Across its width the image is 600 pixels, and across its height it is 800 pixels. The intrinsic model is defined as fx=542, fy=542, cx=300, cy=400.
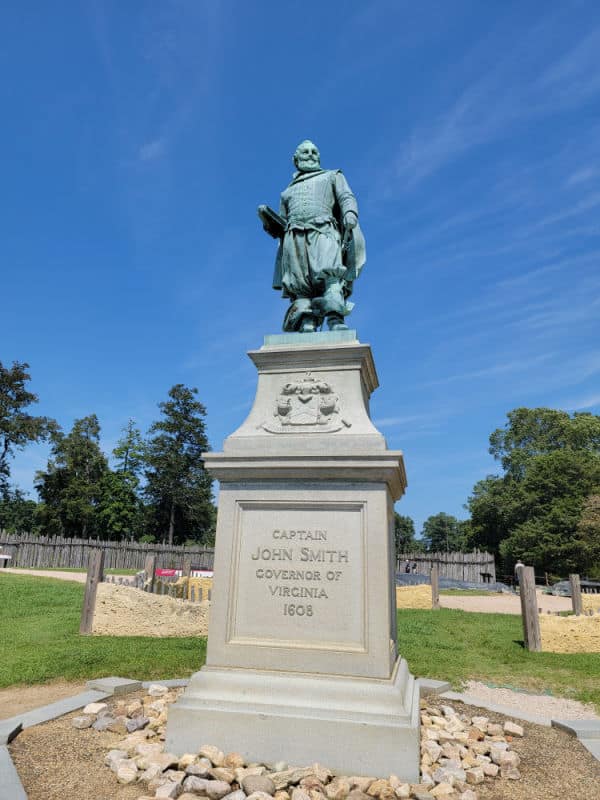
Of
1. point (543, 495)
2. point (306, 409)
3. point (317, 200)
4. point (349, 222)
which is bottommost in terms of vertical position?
point (306, 409)

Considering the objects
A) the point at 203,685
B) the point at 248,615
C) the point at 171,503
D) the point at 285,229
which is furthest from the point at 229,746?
the point at 171,503

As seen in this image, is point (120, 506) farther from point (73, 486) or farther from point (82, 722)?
point (82, 722)

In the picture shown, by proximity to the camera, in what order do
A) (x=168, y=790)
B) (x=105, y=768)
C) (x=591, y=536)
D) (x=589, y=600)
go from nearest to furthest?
(x=168, y=790) < (x=105, y=768) < (x=589, y=600) < (x=591, y=536)

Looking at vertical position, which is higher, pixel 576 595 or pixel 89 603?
pixel 576 595

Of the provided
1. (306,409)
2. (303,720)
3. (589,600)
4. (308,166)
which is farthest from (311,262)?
(589,600)

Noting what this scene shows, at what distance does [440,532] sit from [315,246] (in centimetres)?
9382

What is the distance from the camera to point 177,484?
4897 cm

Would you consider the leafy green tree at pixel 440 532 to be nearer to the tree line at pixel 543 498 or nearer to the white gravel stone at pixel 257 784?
the tree line at pixel 543 498

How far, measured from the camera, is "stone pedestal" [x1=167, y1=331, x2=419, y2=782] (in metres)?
3.73

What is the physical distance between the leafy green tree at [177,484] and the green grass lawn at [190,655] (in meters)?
35.1

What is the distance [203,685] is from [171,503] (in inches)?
1844

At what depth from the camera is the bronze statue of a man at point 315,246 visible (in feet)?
17.9

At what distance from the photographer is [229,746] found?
12.5 ft

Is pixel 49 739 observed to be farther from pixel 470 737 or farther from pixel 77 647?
pixel 77 647
